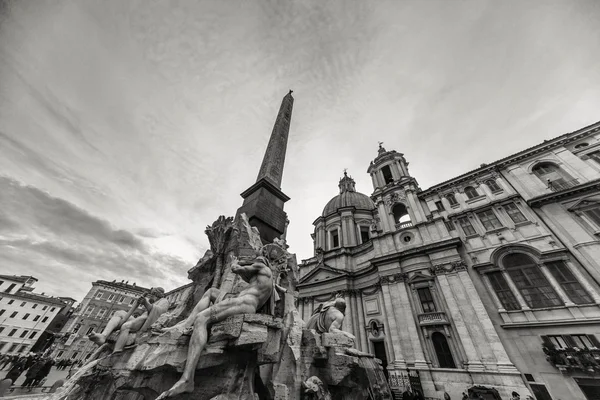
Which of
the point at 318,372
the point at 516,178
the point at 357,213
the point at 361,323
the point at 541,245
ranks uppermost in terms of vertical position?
the point at 357,213

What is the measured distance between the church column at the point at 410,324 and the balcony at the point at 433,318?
0.60m

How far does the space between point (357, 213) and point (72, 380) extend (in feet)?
93.5

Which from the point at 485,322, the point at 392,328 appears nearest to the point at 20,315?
the point at 392,328

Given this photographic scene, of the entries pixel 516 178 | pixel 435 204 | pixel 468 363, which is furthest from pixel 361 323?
pixel 516 178

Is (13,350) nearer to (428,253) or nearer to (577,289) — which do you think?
(428,253)

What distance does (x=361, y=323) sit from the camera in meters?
19.1

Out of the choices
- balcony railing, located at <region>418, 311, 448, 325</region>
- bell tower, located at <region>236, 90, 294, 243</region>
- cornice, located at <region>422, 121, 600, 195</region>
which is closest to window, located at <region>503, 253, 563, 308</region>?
balcony railing, located at <region>418, 311, 448, 325</region>

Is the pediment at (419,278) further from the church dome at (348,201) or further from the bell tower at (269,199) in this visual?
the bell tower at (269,199)

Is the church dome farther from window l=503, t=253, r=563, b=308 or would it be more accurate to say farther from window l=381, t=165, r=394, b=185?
window l=503, t=253, r=563, b=308

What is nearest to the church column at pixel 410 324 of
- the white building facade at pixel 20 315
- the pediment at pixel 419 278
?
the pediment at pixel 419 278

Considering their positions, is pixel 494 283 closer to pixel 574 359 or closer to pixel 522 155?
pixel 574 359

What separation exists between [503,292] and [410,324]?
6261 millimetres

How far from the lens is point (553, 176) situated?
16609 mm

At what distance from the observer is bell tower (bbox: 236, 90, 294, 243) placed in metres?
7.00
